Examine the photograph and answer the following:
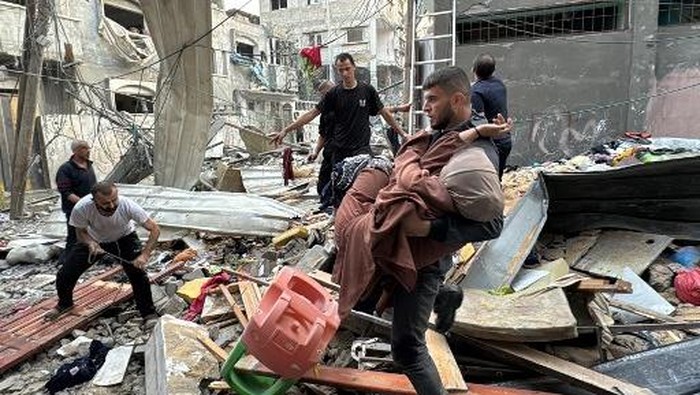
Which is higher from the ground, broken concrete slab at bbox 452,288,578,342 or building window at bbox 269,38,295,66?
building window at bbox 269,38,295,66

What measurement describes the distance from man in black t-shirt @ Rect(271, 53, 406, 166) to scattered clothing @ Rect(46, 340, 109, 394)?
226cm

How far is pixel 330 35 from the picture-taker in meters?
28.0

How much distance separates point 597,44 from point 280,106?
18851mm

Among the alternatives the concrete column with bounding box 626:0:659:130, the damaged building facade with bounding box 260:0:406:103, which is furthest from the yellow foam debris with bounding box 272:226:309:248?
the damaged building facade with bounding box 260:0:406:103

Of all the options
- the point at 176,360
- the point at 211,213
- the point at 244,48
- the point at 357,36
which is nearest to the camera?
the point at 176,360

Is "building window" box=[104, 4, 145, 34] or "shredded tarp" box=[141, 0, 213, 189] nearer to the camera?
"shredded tarp" box=[141, 0, 213, 189]

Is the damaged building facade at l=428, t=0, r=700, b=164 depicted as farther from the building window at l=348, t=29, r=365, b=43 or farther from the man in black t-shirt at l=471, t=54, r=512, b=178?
the building window at l=348, t=29, r=365, b=43

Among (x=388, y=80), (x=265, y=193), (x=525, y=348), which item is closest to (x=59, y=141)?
(x=265, y=193)

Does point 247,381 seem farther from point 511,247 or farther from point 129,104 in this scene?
point 129,104

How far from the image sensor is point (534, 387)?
8.84ft

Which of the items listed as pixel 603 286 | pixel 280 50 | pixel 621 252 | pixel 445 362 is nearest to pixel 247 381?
pixel 445 362

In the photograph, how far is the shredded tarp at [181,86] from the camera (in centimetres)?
684

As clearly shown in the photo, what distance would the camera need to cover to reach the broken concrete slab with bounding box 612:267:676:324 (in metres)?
3.46

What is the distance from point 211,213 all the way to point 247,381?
3.91 metres
